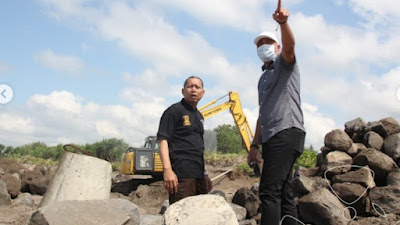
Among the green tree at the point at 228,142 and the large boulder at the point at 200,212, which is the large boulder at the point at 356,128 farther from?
the green tree at the point at 228,142

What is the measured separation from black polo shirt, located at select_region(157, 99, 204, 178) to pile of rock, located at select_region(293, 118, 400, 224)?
12.7 feet

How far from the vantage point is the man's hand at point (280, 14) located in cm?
326

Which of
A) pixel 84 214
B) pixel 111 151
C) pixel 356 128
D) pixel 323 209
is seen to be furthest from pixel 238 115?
pixel 111 151

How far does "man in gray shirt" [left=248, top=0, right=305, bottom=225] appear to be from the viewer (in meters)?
3.42

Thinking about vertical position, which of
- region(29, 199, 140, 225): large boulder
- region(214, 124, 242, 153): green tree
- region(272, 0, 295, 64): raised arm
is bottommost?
region(29, 199, 140, 225): large boulder

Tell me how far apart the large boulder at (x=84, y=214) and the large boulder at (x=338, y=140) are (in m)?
4.78

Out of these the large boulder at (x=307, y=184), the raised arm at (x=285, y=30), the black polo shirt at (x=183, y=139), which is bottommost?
the large boulder at (x=307, y=184)

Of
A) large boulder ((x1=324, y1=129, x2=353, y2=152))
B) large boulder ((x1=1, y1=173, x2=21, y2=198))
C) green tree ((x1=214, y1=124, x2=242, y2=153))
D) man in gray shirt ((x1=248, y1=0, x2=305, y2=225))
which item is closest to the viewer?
man in gray shirt ((x1=248, y1=0, x2=305, y2=225))

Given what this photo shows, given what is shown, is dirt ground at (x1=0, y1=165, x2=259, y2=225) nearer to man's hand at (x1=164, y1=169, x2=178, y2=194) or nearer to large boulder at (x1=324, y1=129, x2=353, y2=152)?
large boulder at (x1=324, y1=129, x2=353, y2=152)

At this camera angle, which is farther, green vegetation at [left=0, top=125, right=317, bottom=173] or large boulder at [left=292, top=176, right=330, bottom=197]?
green vegetation at [left=0, top=125, right=317, bottom=173]

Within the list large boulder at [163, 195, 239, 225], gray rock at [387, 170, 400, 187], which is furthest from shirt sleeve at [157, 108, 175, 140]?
gray rock at [387, 170, 400, 187]

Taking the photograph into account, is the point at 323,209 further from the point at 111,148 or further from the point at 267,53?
the point at 111,148

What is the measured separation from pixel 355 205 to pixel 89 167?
4.67m

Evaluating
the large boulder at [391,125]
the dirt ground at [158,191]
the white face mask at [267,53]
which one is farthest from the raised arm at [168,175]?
the dirt ground at [158,191]
